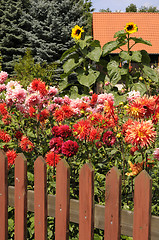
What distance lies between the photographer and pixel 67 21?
610 inches

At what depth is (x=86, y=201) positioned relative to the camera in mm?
1456

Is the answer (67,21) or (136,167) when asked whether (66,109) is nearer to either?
(136,167)

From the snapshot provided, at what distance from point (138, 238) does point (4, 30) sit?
783 inches

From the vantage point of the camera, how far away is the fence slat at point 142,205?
4.21 ft

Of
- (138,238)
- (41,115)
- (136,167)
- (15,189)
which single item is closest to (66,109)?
(41,115)

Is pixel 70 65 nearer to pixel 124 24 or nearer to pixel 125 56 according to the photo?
pixel 125 56

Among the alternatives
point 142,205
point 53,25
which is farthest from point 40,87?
point 53,25

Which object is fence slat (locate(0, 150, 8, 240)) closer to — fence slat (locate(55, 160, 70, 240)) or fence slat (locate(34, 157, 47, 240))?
fence slat (locate(34, 157, 47, 240))

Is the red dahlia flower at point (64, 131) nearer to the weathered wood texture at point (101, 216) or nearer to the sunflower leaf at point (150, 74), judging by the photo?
the weathered wood texture at point (101, 216)

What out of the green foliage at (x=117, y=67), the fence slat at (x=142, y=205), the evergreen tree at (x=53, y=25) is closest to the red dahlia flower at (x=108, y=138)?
the fence slat at (x=142, y=205)

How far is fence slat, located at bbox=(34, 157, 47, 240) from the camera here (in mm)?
1585

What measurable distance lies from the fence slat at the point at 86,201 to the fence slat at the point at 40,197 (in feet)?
0.72

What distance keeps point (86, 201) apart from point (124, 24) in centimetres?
1769

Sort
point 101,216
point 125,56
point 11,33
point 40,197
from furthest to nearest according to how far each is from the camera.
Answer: point 11,33 < point 125,56 < point 40,197 < point 101,216
